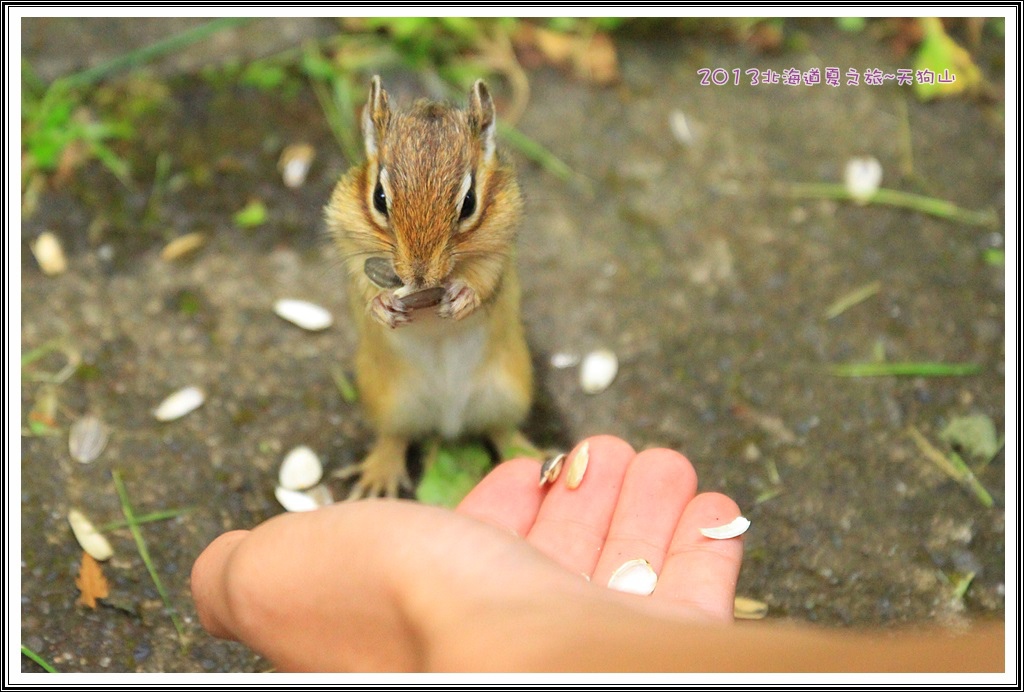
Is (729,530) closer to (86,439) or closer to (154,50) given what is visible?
(86,439)

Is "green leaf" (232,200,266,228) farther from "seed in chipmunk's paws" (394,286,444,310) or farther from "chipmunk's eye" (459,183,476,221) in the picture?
"chipmunk's eye" (459,183,476,221)

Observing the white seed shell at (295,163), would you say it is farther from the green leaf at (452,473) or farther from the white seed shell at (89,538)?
the white seed shell at (89,538)

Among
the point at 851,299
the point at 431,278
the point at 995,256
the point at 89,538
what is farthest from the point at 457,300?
the point at 995,256

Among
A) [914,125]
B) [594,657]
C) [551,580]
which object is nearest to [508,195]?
[551,580]

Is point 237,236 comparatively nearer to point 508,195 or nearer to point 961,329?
point 508,195

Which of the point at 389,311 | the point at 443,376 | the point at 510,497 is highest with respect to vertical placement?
the point at 389,311

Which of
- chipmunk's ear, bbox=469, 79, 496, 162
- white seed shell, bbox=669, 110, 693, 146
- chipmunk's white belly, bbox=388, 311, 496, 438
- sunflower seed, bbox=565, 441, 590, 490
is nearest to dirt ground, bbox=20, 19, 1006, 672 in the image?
white seed shell, bbox=669, 110, 693, 146

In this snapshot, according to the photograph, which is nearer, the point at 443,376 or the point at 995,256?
the point at 443,376
